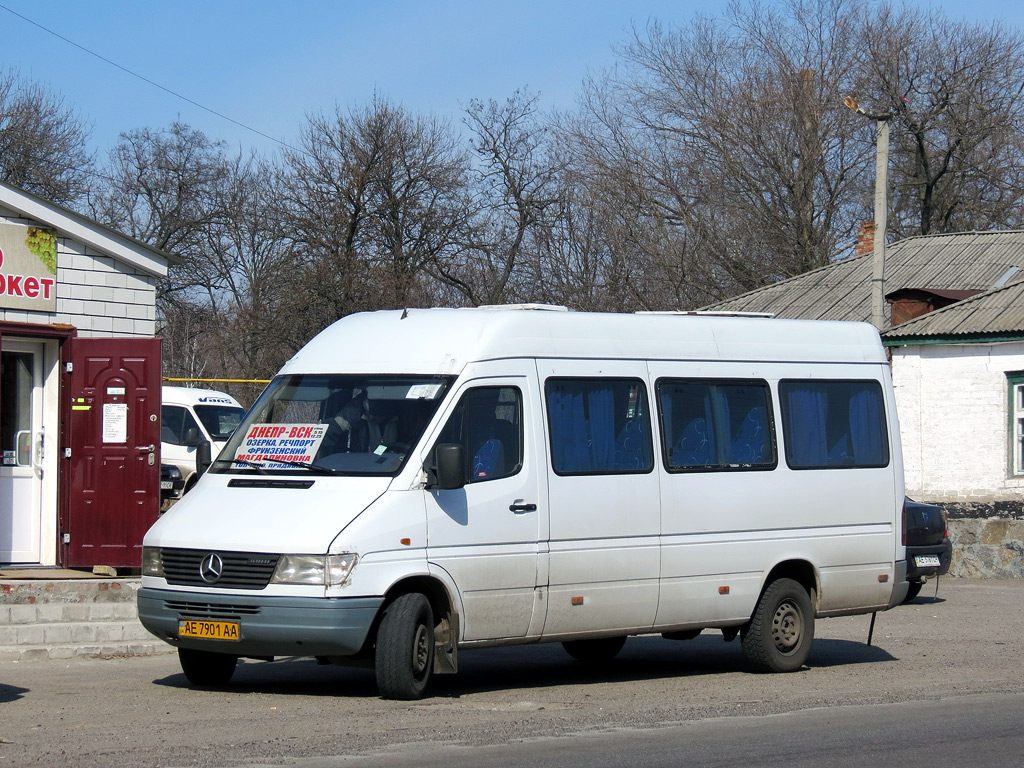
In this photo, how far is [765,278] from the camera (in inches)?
1634

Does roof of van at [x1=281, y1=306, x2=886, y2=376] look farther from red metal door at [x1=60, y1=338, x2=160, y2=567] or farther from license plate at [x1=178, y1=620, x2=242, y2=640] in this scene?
red metal door at [x1=60, y1=338, x2=160, y2=567]

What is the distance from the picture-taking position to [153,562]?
28.7ft

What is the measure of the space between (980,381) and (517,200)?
23.5 m

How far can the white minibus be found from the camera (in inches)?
329

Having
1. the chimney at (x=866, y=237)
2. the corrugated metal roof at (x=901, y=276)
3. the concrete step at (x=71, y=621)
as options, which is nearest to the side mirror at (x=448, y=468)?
the concrete step at (x=71, y=621)

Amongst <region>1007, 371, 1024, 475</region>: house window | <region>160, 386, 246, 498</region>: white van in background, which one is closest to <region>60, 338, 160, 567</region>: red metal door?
<region>160, 386, 246, 498</region>: white van in background

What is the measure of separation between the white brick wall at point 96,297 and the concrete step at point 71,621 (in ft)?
9.70

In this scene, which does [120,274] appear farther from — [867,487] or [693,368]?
[867,487]

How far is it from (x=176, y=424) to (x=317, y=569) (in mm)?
14632

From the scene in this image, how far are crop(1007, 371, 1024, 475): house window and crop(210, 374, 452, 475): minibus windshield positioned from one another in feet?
Result: 61.3

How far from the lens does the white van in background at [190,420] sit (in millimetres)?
21672

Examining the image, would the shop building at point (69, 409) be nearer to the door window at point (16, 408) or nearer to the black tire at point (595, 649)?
the door window at point (16, 408)

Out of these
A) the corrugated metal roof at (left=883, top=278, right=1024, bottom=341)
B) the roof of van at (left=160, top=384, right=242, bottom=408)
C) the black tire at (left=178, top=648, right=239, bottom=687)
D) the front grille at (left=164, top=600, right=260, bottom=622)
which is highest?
the corrugated metal roof at (left=883, top=278, right=1024, bottom=341)

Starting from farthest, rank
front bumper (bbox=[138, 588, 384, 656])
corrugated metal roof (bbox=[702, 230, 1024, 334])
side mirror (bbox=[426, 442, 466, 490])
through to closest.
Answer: corrugated metal roof (bbox=[702, 230, 1024, 334]) → side mirror (bbox=[426, 442, 466, 490]) → front bumper (bbox=[138, 588, 384, 656])
